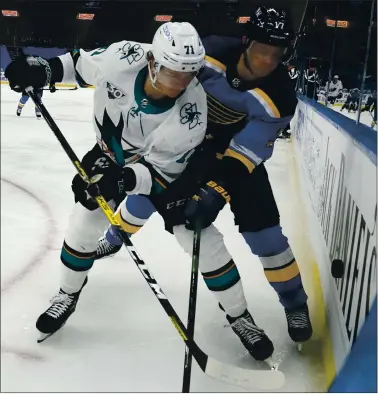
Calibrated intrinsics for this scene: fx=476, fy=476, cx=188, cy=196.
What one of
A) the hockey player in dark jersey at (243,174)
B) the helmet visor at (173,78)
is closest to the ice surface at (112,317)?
the hockey player in dark jersey at (243,174)

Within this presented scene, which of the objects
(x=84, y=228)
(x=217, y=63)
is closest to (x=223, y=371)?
(x=84, y=228)

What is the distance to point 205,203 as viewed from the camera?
1.11 metres

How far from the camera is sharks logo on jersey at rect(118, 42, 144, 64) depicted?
45.6 inches

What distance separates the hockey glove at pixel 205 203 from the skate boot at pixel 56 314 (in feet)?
1.54

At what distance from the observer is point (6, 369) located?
810 mm

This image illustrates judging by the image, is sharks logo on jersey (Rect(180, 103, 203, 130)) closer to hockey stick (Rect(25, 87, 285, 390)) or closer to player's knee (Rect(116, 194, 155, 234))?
hockey stick (Rect(25, 87, 285, 390))

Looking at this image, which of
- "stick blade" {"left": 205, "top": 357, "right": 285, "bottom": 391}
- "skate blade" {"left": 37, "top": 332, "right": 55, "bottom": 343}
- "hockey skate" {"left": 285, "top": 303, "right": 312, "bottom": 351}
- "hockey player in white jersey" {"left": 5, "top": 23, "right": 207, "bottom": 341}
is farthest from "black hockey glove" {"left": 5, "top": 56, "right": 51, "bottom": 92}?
"hockey skate" {"left": 285, "top": 303, "right": 312, "bottom": 351}

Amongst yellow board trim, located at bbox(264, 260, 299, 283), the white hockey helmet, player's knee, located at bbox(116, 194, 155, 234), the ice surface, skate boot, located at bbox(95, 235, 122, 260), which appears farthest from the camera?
skate boot, located at bbox(95, 235, 122, 260)

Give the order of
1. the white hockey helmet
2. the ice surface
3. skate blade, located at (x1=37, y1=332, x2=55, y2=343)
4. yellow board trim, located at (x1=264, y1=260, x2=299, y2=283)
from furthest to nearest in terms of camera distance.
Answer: yellow board trim, located at (x1=264, y1=260, x2=299, y2=283)
skate blade, located at (x1=37, y1=332, x2=55, y2=343)
the white hockey helmet
the ice surface

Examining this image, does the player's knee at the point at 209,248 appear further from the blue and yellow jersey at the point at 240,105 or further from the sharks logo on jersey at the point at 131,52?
the sharks logo on jersey at the point at 131,52

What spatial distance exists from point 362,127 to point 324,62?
722 mm

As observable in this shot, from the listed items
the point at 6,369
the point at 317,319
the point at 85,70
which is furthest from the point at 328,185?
the point at 6,369

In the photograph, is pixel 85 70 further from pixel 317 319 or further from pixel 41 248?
pixel 317 319

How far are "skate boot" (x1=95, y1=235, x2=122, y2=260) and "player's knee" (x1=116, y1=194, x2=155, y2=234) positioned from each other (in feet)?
0.55
